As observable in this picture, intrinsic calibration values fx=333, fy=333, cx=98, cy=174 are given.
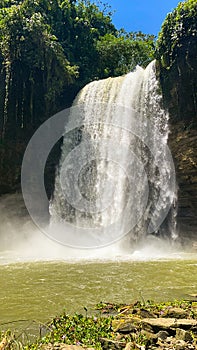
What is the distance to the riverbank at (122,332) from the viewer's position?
2.97 meters

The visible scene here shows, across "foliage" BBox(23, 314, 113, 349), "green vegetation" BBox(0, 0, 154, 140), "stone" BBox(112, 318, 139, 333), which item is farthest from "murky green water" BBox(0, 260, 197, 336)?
"green vegetation" BBox(0, 0, 154, 140)

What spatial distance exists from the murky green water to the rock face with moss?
5.30 metres

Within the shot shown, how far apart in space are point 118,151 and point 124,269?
867 centimetres

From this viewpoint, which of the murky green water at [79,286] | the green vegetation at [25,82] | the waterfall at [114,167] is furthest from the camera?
the green vegetation at [25,82]

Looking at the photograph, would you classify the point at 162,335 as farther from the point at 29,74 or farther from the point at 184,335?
the point at 29,74

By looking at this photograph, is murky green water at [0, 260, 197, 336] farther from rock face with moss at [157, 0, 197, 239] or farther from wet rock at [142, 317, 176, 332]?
rock face with moss at [157, 0, 197, 239]

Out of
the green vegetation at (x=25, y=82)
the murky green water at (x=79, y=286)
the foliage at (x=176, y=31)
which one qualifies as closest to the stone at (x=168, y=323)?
the murky green water at (x=79, y=286)

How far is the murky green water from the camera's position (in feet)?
15.0

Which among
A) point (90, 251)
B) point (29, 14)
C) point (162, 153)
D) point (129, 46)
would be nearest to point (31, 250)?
point (90, 251)

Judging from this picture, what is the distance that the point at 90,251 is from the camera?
44.6 feet

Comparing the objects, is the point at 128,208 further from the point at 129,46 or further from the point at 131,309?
the point at 129,46

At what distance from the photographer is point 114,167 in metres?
15.8

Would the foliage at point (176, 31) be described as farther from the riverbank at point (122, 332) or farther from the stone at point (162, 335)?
the stone at point (162, 335)

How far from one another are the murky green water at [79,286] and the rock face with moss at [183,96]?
5.30m
